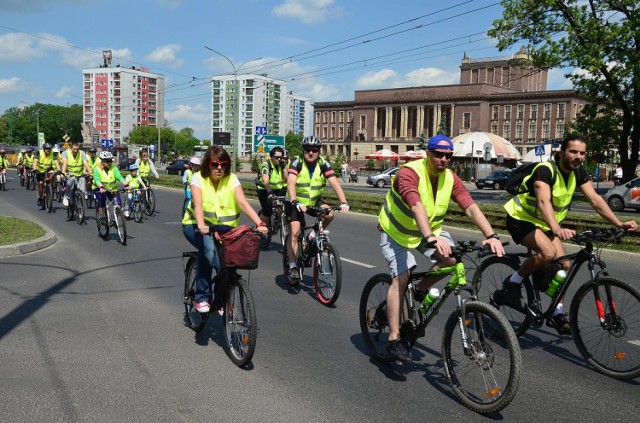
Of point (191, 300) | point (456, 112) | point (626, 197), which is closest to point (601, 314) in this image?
point (191, 300)

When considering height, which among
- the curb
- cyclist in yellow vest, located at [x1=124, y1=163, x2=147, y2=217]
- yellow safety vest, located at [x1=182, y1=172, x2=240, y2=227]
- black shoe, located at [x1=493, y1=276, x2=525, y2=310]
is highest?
yellow safety vest, located at [x1=182, y1=172, x2=240, y2=227]

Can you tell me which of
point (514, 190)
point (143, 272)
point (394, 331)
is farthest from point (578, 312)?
point (143, 272)

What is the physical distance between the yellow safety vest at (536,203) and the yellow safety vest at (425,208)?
1.02 m

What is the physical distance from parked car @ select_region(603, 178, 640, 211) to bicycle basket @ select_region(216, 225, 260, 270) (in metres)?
24.0

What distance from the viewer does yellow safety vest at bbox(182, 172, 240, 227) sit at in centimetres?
546

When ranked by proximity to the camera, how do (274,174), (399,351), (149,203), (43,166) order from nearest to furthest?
(399,351) < (274,174) < (149,203) < (43,166)

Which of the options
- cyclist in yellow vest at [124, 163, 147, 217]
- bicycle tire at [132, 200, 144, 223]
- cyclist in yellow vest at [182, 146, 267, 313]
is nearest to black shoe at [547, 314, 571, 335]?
cyclist in yellow vest at [182, 146, 267, 313]

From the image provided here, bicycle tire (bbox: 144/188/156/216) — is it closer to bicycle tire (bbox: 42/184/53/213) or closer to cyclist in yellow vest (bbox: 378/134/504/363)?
bicycle tire (bbox: 42/184/53/213)

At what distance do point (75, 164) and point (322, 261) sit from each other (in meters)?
10.8

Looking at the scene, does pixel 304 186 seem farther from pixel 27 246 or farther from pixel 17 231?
pixel 17 231

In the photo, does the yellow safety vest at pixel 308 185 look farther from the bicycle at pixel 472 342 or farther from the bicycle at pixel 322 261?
the bicycle at pixel 472 342

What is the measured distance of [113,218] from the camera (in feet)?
40.3

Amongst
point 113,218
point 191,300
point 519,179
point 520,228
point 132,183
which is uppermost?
point 519,179

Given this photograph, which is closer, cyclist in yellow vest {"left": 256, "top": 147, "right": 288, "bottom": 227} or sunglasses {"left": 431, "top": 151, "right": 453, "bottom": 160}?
sunglasses {"left": 431, "top": 151, "right": 453, "bottom": 160}
